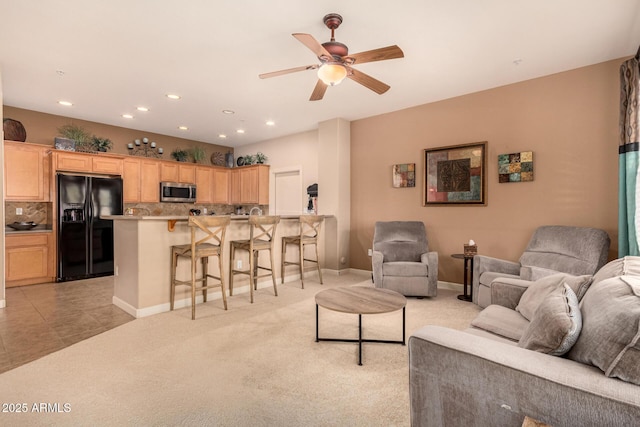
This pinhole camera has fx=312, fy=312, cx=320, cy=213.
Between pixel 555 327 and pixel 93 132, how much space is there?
7144mm

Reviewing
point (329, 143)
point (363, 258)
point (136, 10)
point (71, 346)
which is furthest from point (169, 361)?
point (329, 143)

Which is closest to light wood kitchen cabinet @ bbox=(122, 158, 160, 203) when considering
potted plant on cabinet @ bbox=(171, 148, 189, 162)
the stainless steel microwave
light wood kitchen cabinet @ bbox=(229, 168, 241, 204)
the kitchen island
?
the stainless steel microwave

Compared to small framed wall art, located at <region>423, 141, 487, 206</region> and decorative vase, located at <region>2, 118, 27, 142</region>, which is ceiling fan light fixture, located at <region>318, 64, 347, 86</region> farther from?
decorative vase, located at <region>2, 118, 27, 142</region>

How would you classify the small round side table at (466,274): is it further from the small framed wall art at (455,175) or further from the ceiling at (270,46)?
→ the ceiling at (270,46)

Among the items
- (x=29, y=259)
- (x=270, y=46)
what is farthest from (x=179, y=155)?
(x=270, y=46)

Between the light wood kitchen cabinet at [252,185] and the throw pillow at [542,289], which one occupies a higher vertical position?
the light wood kitchen cabinet at [252,185]

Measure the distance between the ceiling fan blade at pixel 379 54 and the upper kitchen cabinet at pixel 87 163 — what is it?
5.02m

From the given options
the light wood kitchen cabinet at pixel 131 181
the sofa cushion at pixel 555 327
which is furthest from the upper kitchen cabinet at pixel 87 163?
the sofa cushion at pixel 555 327

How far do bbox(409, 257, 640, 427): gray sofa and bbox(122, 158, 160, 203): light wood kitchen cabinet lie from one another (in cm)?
619

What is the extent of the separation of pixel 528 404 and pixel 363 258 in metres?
4.49

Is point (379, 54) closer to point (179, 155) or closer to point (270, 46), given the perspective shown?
point (270, 46)

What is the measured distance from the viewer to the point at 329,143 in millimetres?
5574

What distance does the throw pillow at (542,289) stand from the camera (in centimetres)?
170

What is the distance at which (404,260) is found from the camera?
4.37 metres
